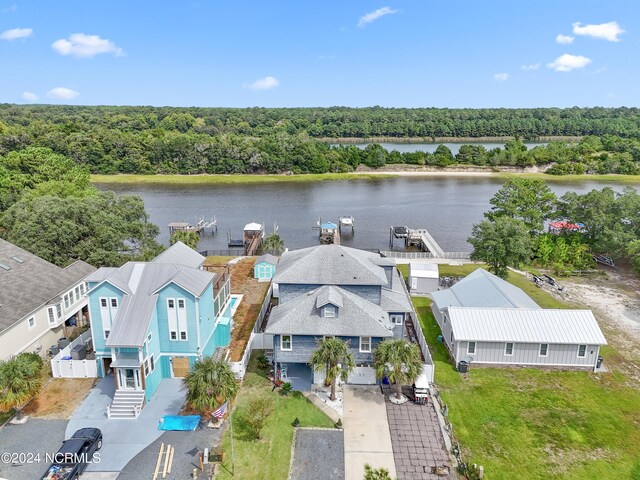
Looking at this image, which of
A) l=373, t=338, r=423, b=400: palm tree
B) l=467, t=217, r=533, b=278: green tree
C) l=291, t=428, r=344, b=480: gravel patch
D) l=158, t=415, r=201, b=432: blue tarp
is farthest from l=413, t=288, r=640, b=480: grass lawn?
l=467, t=217, r=533, b=278: green tree

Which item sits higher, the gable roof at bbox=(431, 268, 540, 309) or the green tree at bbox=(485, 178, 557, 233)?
the green tree at bbox=(485, 178, 557, 233)

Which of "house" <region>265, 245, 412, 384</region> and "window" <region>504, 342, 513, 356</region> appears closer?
"house" <region>265, 245, 412, 384</region>

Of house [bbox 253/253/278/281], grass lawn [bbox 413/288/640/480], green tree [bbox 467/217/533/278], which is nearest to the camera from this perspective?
grass lawn [bbox 413/288/640/480]

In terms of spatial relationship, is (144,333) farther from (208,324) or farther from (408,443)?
(408,443)

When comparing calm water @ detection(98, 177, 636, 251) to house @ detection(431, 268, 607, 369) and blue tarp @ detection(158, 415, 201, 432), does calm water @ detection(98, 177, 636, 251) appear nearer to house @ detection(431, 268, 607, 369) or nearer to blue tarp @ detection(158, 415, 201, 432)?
house @ detection(431, 268, 607, 369)

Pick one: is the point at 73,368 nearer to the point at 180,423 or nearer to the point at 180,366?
the point at 180,366

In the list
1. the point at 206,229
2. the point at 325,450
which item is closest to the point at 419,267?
the point at 325,450

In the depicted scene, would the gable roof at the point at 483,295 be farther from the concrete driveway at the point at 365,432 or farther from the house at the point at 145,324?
the house at the point at 145,324
